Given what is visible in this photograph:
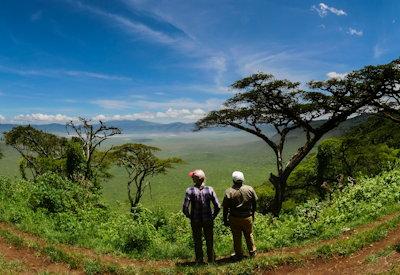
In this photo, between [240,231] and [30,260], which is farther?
[240,231]

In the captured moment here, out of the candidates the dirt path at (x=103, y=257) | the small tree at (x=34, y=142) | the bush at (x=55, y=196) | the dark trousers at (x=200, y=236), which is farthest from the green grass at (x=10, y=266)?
the small tree at (x=34, y=142)

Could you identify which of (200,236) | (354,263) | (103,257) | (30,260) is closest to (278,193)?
(200,236)

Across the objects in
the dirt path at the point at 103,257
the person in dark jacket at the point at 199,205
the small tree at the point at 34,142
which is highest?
the small tree at the point at 34,142

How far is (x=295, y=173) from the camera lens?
44.1m

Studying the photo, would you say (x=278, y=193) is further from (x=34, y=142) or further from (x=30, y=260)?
(x=34, y=142)

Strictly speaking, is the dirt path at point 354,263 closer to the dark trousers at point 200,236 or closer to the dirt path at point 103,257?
the dark trousers at point 200,236

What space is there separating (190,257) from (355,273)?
15.6 feet

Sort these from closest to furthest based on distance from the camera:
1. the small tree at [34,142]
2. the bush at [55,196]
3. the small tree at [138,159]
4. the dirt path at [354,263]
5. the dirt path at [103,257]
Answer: the dirt path at [354,263], the dirt path at [103,257], the bush at [55,196], the small tree at [138,159], the small tree at [34,142]

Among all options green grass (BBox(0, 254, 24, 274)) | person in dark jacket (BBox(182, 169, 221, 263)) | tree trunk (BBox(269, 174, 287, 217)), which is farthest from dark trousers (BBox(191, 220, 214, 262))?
tree trunk (BBox(269, 174, 287, 217))

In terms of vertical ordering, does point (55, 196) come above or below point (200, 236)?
above

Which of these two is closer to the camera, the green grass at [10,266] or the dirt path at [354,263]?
the dirt path at [354,263]

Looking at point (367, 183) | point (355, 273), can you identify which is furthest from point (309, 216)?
point (355, 273)

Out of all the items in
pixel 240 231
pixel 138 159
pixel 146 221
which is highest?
pixel 138 159

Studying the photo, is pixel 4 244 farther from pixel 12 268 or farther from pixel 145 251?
pixel 145 251
